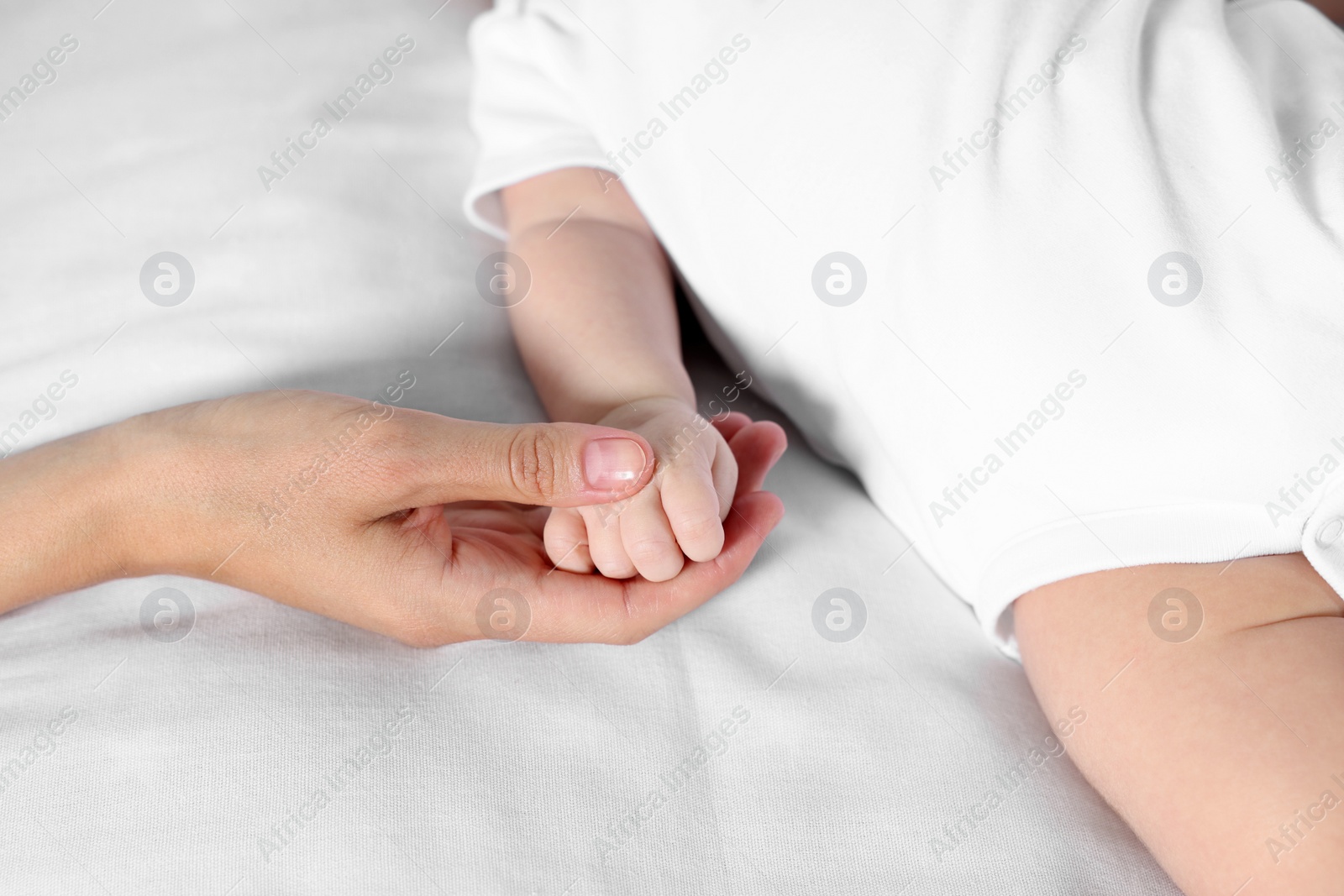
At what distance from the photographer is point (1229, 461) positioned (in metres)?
0.64

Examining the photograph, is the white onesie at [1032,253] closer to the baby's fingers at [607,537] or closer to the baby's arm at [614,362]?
the baby's arm at [614,362]

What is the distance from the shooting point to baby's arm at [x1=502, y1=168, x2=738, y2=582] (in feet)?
2.23

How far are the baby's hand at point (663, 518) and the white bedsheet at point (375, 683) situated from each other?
68mm

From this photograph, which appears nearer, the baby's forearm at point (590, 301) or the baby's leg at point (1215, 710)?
the baby's leg at point (1215, 710)

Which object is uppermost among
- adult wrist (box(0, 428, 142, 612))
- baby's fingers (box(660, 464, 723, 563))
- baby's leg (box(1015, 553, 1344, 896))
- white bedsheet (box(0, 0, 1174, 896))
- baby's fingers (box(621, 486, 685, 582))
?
baby's leg (box(1015, 553, 1344, 896))

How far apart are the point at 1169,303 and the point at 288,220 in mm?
760

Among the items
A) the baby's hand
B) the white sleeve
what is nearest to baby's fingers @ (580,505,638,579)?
the baby's hand

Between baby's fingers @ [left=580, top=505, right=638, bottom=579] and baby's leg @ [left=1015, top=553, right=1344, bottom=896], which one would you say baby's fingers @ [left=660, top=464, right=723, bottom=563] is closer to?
baby's fingers @ [left=580, top=505, right=638, bottom=579]

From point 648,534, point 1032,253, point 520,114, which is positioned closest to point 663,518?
point 648,534

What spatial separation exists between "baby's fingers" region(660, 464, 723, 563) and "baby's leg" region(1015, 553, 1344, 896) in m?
0.25

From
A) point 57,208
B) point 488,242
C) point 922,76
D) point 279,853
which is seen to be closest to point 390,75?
point 488,242

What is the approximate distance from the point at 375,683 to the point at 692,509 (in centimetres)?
25

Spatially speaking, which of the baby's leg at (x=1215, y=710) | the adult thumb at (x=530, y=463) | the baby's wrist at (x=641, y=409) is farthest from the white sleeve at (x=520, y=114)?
the baby's leg at (x=1215, y=710)

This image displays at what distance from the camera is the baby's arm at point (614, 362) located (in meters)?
0.68
